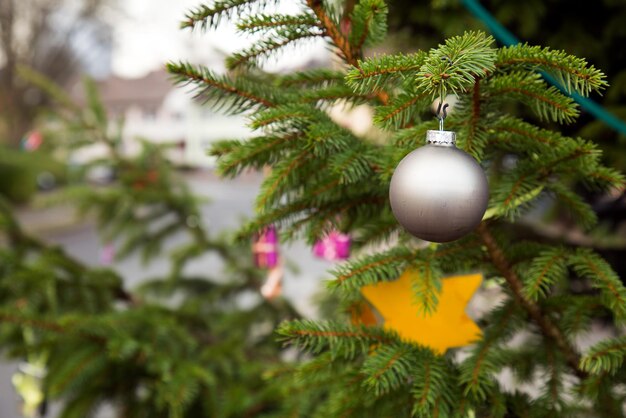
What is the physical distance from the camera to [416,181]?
0.54 meters

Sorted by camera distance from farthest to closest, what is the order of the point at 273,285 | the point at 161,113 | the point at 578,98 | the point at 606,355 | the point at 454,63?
the point at 161,113
the point at 273,285
the point at 578,98
the point at 606,355
the point at 454,63

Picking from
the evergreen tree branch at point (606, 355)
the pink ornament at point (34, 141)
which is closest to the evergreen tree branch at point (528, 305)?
the evergreen tree branch at point (606, 355)

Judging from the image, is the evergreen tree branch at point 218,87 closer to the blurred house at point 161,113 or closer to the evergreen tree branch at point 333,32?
the evergreen tree branch at point 333,32

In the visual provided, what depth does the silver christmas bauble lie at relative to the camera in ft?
1.76

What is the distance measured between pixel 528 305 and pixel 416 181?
342 mm

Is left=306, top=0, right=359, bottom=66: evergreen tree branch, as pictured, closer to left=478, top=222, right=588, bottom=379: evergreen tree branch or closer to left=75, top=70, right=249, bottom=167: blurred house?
left=478, top=222, right=588, bottom=379: evergreen tree branch

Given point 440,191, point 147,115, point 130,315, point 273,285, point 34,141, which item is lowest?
point 147,115

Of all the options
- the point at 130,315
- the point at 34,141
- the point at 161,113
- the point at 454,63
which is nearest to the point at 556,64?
the point at 454,63

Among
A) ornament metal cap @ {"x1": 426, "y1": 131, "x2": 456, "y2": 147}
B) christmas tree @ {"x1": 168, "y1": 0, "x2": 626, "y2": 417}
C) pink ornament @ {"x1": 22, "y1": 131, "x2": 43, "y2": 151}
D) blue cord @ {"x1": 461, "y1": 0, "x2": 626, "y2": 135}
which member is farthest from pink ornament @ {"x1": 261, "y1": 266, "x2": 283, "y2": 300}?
ornament metal cap @ {"x1": 426, "y1": 131, "x2": 456, "y2": 147}

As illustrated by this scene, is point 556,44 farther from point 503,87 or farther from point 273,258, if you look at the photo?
point 273,258

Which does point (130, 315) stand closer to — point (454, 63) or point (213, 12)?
point (213, 12)

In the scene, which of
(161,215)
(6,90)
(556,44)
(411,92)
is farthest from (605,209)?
(6,90)

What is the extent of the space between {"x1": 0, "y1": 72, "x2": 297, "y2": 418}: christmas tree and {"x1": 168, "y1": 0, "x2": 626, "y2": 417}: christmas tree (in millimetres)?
660

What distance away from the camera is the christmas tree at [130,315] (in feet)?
4.31
